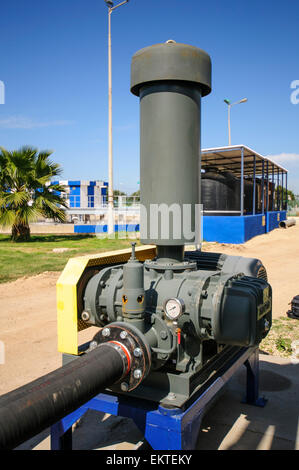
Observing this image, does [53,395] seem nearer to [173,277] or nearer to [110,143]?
[173,277]

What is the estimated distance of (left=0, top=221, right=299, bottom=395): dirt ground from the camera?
4.21 m

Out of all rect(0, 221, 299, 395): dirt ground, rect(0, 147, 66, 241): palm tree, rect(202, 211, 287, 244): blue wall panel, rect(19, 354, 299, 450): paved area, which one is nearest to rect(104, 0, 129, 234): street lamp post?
rect(0, 147, 66, 241): palm tree

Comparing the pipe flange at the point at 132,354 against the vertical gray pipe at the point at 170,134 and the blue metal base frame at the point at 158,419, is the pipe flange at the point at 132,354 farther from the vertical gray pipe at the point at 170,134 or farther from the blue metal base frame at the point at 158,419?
the vertical gray pipe at the point at 170,134

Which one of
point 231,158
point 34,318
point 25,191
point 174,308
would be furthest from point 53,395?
point 231,158

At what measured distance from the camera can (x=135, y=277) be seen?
6.53ft

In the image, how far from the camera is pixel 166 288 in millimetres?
2260

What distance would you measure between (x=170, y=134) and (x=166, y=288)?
939mm

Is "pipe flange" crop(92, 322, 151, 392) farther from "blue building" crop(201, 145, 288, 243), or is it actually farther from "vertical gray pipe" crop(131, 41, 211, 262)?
"blue building" crop(201, 145, 288, 243)

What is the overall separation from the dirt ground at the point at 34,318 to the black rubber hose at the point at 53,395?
2.51 meters

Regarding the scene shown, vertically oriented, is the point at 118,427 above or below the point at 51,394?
below
